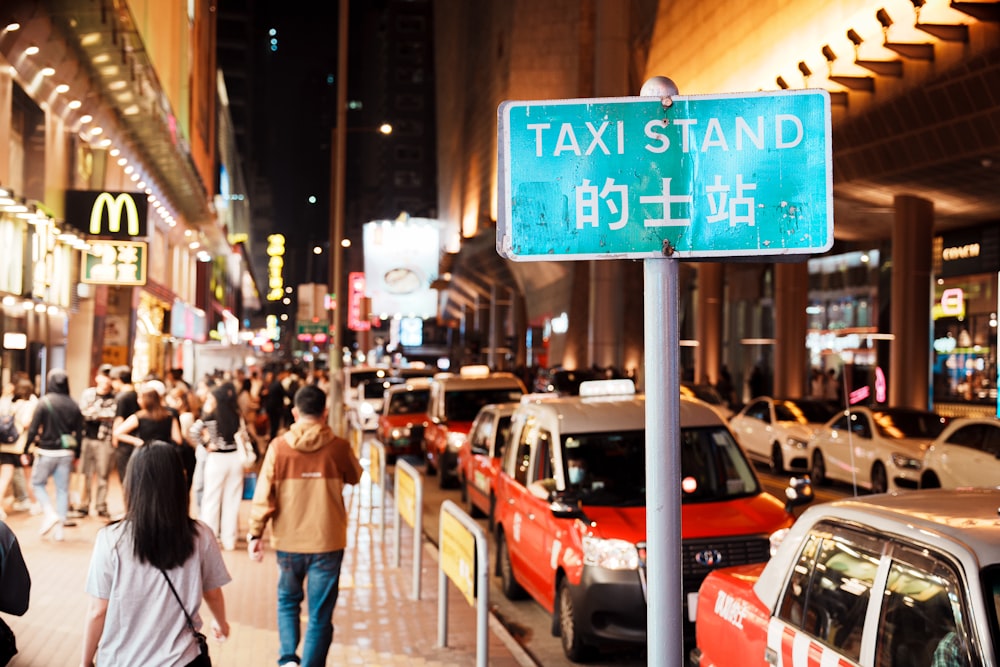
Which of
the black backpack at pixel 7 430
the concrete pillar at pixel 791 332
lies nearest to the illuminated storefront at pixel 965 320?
the concrete pillar at pixel 791 332

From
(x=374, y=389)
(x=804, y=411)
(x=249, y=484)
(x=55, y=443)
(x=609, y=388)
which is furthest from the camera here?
(x=374, y=389)

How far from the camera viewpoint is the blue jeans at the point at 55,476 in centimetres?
1311

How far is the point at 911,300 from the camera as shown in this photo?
31516mm

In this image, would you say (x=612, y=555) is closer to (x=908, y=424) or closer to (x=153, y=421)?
(x=153, y=421)

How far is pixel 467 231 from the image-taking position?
7894 centimetres

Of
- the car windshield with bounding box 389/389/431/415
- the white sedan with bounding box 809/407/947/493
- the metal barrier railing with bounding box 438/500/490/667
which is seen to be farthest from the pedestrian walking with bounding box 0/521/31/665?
the car windshield with bounding box 389/389/431/415

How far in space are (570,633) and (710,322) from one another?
4101 centimetres

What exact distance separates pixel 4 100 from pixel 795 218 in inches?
651

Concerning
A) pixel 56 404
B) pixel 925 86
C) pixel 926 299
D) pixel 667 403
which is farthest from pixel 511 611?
pixel 926 299

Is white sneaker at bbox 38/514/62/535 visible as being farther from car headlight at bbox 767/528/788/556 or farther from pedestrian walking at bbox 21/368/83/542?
car headlight at bbox 767/528/788/556

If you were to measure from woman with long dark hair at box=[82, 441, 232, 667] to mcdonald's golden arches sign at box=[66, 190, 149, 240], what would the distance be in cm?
1702

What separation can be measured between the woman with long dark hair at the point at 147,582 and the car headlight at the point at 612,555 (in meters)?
4.11

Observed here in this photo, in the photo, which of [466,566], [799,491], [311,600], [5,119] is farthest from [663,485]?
[5,119]

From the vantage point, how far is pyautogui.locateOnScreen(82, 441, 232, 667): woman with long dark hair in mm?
4500
